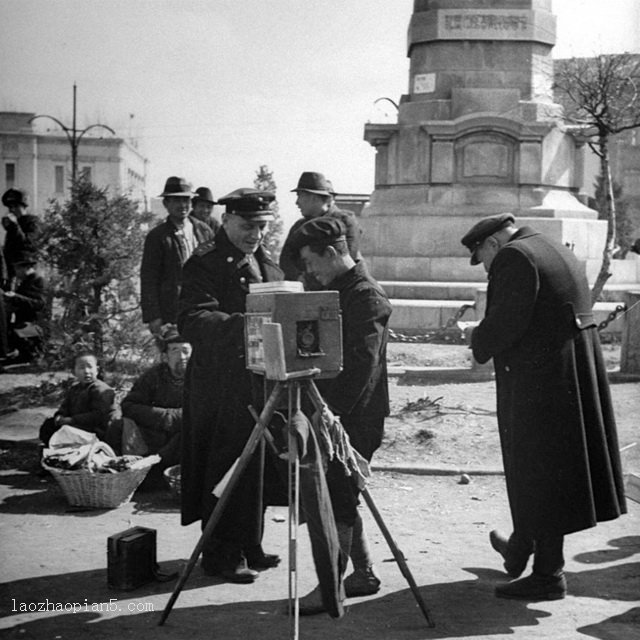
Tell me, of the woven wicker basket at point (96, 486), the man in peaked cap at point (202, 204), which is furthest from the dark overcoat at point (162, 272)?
the woven wicker basket at point (96, 486)

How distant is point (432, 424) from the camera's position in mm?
9625

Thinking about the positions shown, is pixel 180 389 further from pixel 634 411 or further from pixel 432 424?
pixel 634 411

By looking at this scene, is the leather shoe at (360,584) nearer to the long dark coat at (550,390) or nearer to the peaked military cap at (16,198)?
the long dark coat at (550,390)

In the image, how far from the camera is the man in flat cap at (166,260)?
8.84 meters

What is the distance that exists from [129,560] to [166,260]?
3.98m

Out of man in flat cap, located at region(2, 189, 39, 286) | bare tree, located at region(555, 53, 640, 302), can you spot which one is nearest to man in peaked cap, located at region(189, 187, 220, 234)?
man in flat cap, located at region(2, 189, 39, 286)

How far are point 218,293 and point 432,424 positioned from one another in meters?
4.25

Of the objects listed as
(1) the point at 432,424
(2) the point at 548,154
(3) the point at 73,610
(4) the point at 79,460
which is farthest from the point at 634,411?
(2) the point at 548,154

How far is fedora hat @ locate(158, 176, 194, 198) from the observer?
8.74 metres

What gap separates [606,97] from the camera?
12.6 metres

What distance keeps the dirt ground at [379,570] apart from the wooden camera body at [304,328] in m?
1.19

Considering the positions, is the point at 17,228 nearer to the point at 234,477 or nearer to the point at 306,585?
the point at 306,585

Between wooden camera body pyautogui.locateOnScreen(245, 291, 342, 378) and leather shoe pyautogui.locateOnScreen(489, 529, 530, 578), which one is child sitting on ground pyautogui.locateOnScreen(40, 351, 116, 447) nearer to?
leather shoe pyautogui.locateOnScreen(489, 529, 530, 578)

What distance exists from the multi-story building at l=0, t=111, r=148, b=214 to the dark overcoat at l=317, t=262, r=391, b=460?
207 centimetres
